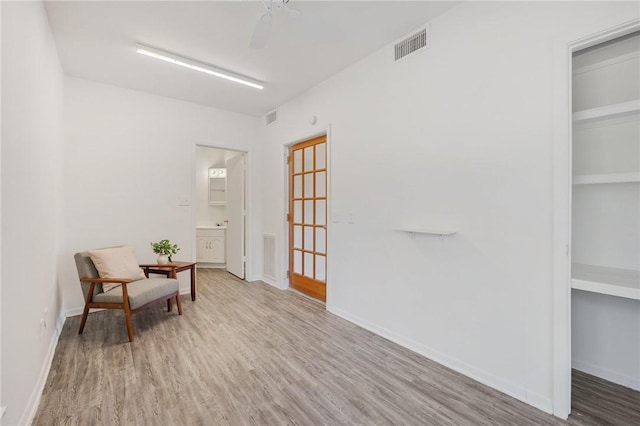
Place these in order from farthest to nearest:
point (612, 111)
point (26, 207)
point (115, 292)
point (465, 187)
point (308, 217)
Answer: point (308, 217) → point (115, 292) → point (465, 187) → point (26, 207) → point (612, 111)

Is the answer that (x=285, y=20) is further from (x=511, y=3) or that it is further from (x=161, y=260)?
(x=161, y=260)

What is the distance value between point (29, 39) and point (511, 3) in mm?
3186

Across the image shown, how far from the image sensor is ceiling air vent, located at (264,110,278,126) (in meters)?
4.51

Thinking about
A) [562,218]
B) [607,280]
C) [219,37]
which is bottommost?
[607,280]

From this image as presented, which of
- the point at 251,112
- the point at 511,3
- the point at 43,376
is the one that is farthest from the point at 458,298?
the point at 251,112

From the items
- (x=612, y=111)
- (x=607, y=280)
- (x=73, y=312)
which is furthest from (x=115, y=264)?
(x=612, y=111)

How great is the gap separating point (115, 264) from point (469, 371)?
3416mm

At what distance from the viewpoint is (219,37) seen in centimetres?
262

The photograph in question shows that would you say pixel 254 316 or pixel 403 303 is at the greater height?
pixel 403 303

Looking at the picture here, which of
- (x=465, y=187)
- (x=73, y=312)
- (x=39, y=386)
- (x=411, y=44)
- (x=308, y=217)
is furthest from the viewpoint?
(x=308, y=217)

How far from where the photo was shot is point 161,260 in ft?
11.9

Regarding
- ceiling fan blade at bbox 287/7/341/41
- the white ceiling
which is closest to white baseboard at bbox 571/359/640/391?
the white ceiling

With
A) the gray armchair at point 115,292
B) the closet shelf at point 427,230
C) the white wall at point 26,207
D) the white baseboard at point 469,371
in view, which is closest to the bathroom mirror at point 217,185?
the gray armchair at point 115,292

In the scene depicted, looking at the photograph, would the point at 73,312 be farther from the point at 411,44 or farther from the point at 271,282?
the point at 411,44
